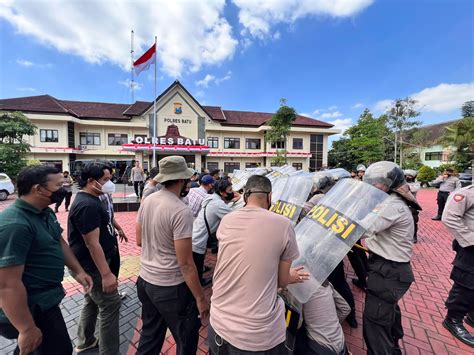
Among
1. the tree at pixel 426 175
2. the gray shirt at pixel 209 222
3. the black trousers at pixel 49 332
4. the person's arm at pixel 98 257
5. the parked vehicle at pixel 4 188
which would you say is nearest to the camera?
the black trousers at pixel 49 332

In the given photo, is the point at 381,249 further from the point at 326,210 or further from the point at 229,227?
the point at 229,227

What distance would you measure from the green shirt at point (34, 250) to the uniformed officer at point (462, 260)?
3799 mm

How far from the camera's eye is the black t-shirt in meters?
1.87

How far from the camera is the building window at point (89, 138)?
23.0 meters

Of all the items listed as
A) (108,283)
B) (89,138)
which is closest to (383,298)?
(108,283)

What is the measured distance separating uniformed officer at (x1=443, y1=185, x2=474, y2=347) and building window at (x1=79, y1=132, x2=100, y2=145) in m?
27.5

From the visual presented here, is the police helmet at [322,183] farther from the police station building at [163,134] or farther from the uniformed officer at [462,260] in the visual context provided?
the police station building at [163,134]

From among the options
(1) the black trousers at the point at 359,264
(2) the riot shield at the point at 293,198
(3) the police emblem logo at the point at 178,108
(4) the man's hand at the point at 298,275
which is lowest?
(1) the black trousers at the point at 359,264

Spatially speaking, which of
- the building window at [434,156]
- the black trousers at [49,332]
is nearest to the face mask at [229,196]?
the black trousers at [49,332]

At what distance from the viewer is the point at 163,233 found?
1702mm

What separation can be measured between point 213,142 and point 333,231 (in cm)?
2503

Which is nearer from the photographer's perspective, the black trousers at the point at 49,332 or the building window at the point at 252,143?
the black trousers at the point at 49,332

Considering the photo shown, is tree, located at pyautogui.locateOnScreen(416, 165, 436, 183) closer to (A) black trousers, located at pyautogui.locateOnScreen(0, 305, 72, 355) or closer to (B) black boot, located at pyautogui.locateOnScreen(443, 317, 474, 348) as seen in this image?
(B) black boot, located at pyautogui.locateOnScreen(443, 317, 474, 348)

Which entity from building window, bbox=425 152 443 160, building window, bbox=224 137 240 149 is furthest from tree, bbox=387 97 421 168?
building window, bbox=224 137 240 149
